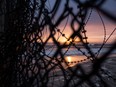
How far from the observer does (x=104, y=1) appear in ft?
2.46

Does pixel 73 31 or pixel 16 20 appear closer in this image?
pixel 73 31

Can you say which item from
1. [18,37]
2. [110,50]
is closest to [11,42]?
[18,37]

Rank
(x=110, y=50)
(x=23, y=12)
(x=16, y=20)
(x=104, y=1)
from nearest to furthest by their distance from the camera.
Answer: (x=110, y=50), (x=104, y=1), (x=23, y=12), (x=16, y=20)

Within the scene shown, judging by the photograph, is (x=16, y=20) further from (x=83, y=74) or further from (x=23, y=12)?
(x=83, y=74)

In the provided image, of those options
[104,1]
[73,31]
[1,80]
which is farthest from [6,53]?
[104,1]

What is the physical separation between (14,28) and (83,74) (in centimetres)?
116

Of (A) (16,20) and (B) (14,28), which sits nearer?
(B) (14,28)

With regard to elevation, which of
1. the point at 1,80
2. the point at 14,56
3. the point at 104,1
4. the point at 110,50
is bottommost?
the point at 1,80

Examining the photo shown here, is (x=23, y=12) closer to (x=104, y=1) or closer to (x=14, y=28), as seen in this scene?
(x=14, y=28)

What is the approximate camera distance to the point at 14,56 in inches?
70.9

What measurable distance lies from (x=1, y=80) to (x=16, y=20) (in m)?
0.45

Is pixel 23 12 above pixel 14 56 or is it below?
above

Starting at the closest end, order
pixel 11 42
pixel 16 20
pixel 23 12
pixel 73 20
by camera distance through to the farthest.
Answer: pixel 73 20 < pixel 11 42 < pixel 23 12 < pixel 16 20

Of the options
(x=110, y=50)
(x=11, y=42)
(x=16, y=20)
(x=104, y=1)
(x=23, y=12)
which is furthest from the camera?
(x=16, y=20)
